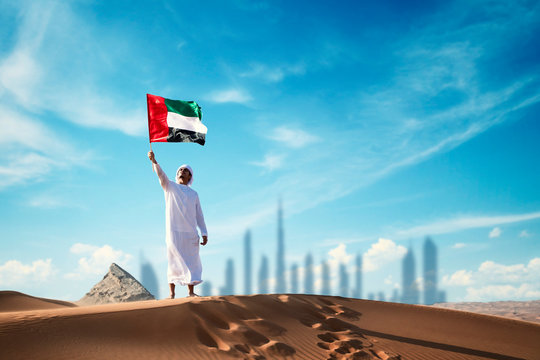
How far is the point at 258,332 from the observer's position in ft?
25.1

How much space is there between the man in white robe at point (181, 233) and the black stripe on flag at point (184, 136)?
115cm

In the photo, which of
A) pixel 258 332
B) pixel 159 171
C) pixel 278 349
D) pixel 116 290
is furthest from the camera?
pixel 116 290

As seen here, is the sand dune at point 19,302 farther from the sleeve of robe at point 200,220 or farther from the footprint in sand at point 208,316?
the footprint in sand at point 208,316

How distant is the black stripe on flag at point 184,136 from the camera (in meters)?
10.5

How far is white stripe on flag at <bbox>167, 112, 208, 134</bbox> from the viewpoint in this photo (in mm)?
10523

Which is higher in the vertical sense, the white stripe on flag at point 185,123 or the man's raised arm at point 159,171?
the white stripe on flag at point 185,123

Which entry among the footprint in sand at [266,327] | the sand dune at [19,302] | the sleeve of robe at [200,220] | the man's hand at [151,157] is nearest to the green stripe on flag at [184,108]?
the man's hand at [151,157]

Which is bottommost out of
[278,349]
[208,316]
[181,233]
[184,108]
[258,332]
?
[278,349]

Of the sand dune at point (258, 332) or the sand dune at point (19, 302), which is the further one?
the sand dune at point (19, 302)

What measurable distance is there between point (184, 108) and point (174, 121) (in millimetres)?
524

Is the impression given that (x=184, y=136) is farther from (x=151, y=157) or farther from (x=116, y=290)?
(x=116, y=290)

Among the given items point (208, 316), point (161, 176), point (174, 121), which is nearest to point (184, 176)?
point (161, 176)

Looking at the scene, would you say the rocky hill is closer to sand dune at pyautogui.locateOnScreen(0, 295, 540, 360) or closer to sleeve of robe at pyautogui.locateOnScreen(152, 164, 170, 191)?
sleeve of robe at pyautogui.locateOnScreen(152, 164, 170, 191)

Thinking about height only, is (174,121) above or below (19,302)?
above
